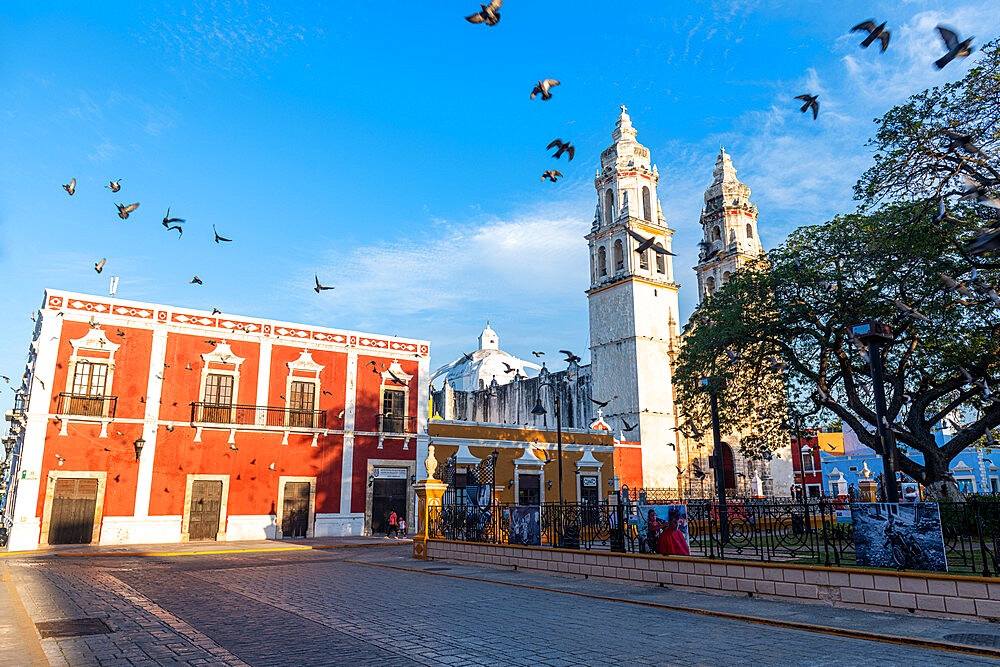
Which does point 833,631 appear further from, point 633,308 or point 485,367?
point 485,367

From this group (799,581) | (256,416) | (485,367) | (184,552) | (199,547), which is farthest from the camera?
(485,367)

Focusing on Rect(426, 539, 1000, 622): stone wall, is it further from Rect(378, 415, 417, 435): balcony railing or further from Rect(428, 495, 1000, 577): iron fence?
Rect(378, 415, 417, 435): balcony railing

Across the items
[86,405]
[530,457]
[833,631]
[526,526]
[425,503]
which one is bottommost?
[833,631]

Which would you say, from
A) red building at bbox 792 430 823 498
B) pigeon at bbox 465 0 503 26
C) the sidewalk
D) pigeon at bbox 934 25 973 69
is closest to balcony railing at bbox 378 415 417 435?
the sidewalk

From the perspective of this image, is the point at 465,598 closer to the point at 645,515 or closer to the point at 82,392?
the point at 645,515

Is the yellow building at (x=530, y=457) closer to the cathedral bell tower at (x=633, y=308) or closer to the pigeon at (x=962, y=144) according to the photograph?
the cathedral bell tower at (x=633, y=308)

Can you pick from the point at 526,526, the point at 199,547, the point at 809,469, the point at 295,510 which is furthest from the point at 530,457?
the point at 809,469

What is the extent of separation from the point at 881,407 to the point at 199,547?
21110 mm

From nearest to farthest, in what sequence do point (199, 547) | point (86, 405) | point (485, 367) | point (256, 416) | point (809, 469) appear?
point (199, 547), point (86, 405), point (256, 416), point (809, 469), point (485, 367)

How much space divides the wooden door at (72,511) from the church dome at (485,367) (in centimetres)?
4216

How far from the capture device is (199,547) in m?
22.2

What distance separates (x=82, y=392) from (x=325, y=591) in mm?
18122

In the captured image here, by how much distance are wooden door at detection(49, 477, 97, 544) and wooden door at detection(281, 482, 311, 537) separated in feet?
21.9

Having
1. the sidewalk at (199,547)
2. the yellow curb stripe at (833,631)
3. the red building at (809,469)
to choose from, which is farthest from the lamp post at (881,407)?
the red building at (809,469)
